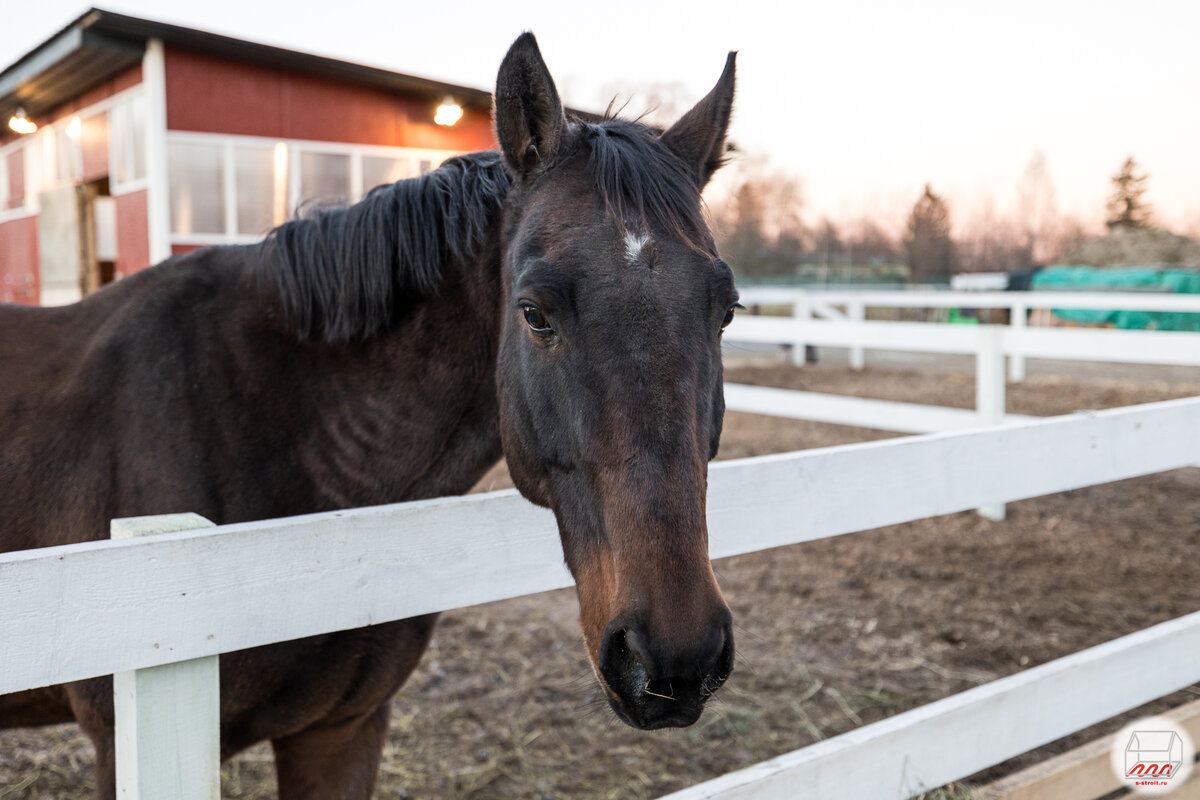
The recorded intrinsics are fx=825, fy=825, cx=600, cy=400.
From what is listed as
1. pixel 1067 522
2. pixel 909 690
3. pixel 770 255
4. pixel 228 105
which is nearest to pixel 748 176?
pixel 770 255

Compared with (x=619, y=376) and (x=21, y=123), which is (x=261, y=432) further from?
(x=21, y=123)

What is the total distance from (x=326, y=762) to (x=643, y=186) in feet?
5.58

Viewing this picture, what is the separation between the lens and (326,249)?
7.03 feet

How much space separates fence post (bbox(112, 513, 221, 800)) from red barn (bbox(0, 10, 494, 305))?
401 inches

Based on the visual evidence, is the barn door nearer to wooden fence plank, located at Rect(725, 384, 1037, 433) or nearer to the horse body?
wooden fence plank, located at Rect(725, 384, 1037, 433)

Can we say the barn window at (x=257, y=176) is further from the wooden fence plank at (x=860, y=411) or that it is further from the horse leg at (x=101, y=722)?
the horse leg at (x=101, y=722)

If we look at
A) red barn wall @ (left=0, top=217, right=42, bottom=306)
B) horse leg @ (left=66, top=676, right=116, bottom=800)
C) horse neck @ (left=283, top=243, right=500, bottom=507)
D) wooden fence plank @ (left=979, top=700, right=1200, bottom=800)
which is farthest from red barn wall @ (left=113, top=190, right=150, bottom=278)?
wooden fence plank @ (left=979, top=700, right=1200, bottom=800)

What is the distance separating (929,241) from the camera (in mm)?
39531

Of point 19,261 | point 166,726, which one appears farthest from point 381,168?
point 166,726

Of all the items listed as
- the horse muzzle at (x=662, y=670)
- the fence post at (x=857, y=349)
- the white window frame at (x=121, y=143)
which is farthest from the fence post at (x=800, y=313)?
the horse muzzle at (x=662, y=670)

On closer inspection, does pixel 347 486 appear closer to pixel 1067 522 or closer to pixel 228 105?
pixel 1067 522

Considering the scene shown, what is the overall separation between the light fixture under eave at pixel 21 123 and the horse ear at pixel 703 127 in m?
15.7

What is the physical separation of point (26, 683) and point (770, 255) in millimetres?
35273

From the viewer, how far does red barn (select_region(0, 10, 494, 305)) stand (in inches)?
442
